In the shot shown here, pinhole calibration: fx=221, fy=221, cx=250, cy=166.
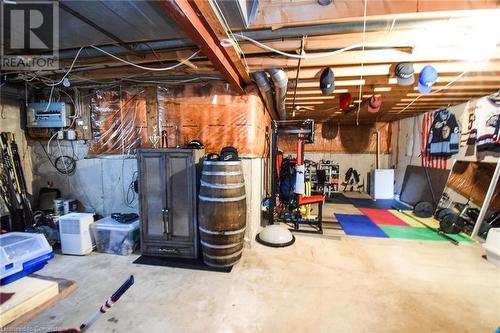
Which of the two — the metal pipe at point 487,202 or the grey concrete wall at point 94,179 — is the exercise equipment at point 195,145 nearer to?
the grey concrete wall at point 94,179

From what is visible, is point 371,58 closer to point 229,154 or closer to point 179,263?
point 229,154

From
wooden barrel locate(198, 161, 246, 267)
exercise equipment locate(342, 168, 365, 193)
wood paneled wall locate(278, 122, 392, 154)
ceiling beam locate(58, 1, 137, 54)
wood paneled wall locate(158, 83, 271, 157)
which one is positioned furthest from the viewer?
exercise equipment locate(342, 168, 365, 193)

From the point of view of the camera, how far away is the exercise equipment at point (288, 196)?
11.5ft

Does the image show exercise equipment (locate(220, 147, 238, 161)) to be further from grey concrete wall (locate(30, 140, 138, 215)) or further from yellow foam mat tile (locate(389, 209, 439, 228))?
yellow foam mat tile (locate(389, 209, 439, 228))

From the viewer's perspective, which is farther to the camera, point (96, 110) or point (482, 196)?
point (482, 196)

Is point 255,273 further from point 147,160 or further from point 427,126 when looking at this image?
point 427,126

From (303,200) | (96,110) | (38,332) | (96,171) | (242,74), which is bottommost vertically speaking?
(38,332)

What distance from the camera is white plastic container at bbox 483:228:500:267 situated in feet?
9.13

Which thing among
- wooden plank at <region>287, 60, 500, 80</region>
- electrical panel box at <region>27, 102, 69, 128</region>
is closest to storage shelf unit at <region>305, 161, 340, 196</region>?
wooden plank at <region>287, 60, 500, 80</region>

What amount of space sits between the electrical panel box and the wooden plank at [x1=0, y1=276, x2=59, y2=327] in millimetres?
3793

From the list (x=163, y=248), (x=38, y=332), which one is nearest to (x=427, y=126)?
(x=163, y=248)

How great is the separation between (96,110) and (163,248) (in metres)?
2.52

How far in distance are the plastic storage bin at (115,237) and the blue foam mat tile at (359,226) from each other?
3531mm

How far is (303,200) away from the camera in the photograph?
399 centimetres
